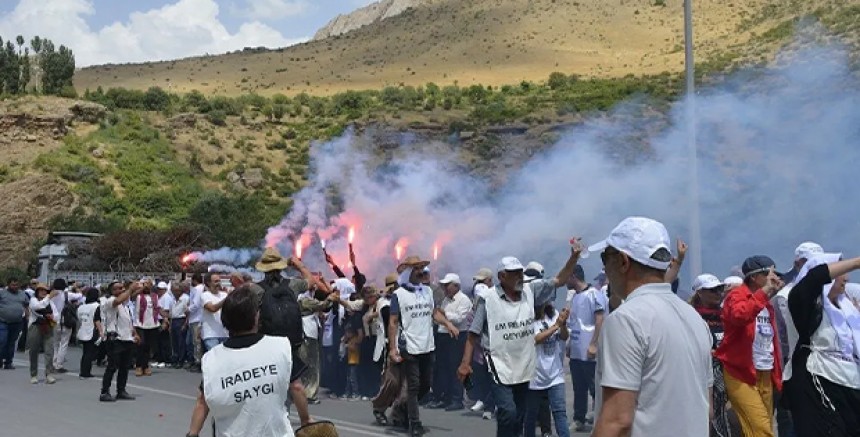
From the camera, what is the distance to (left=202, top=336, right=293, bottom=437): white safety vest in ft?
16.3

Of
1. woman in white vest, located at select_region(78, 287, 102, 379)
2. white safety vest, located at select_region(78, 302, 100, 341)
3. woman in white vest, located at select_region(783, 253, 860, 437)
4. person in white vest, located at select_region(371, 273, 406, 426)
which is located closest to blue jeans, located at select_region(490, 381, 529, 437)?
woman in white vest, located at select_region(783, 253, 860, 437)

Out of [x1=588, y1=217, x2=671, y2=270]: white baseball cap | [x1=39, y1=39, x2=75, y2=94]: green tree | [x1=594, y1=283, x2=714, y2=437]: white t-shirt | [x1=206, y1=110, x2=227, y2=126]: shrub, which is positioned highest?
[x1=39, y1=39, x2=75, y2=94]: green tree

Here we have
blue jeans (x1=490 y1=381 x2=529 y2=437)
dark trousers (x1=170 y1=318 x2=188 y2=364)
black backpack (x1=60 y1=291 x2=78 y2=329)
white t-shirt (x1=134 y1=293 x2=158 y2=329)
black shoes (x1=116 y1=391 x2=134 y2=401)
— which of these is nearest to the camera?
blue jeans (x1=490 y1=381 x2=529 y2=437)

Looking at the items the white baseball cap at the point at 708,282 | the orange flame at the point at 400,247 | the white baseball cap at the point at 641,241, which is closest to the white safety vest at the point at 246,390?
the white baseball cap at the point at 641,241

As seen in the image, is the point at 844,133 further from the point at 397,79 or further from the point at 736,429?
the point at 397,79

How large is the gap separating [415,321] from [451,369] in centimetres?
263

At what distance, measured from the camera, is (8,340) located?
18.7 m

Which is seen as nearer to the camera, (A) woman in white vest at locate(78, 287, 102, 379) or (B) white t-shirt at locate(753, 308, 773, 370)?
(B) white t-shirt at locate(753, 308, 773, 370)

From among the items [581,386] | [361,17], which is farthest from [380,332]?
[361,17]

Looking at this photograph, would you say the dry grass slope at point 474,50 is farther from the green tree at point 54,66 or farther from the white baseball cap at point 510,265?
the white baseball cap at point 510,265

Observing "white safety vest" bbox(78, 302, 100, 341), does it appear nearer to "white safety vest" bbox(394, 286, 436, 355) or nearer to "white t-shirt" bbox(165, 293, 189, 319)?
"white t-shirt" bbox(165, 293, 189, 319)

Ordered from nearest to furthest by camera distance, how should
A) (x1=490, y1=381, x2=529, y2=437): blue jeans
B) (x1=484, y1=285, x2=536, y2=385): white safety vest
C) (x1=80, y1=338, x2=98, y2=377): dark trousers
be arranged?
(x1=490, y1=381, x2=529, y2=437): blue jeans
(x1=484, y1=285, x2=536, y2=385): white safety vest
(x1=80, y1=338, x2=98, y2=377): dark trousers

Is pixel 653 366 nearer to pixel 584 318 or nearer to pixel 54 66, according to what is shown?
pixel 584 318

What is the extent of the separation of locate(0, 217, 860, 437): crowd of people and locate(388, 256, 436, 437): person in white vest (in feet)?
0.05
